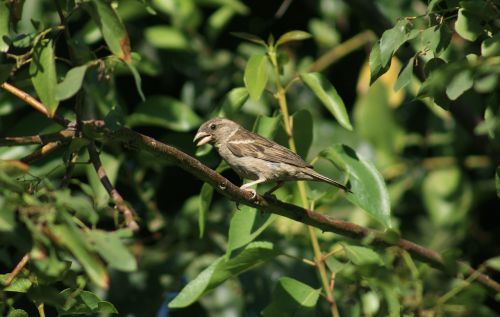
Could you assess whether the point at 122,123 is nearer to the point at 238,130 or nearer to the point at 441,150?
the point at 238,130

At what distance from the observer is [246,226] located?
15.4 ft

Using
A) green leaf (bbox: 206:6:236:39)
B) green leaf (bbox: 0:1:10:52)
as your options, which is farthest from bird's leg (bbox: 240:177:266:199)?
green leaf (bbox: 206:6:236:39)

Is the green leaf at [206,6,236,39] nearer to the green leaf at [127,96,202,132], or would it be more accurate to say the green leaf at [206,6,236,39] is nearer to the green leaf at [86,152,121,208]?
the green leaf at [127,96,202,132]

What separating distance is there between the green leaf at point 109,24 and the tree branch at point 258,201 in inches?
14.0

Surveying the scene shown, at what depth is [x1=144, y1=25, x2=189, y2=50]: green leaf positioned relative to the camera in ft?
23.9

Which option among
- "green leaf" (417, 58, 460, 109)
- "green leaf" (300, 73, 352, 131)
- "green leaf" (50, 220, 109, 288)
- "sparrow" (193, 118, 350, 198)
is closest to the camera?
"green leaf" (50, 220, 109, 288)

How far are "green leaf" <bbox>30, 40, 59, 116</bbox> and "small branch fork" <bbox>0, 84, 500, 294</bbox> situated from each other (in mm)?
182

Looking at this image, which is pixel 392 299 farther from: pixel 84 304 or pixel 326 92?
pixel 326 92

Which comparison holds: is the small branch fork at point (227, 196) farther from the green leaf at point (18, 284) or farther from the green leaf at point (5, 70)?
the green leaf at point (18, 284)

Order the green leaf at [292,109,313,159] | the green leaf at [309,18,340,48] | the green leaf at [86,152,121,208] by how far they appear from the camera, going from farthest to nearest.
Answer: the green leaf at [309,18,340,48], the green leaf at [86,152,121,208], the green leaf at [292,109,313,159]

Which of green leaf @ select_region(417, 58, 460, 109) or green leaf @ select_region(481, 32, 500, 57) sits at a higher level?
green leaf @ select_region(481, 32, 500, 57)

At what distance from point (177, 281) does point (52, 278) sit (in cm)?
347

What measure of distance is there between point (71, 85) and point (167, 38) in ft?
13.2

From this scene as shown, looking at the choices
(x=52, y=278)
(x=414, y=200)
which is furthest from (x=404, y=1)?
(x=52, y=278)
